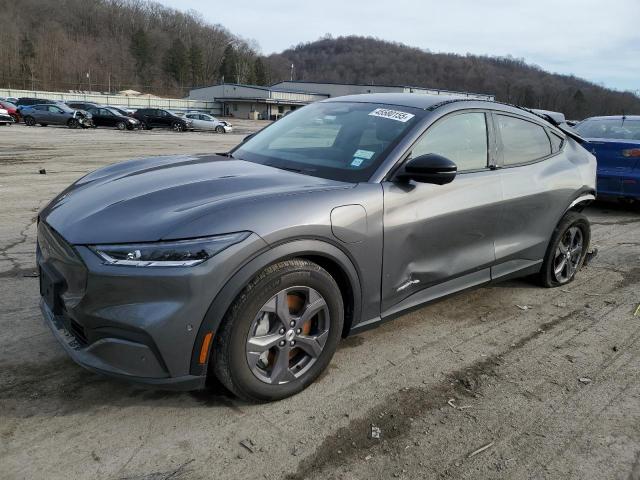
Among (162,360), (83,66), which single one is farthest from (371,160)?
(83,66)

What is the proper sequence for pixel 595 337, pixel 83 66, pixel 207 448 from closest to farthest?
pixel 207 448 → pixel 595 337 → pixel 83 66

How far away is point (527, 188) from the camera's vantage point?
4.18m

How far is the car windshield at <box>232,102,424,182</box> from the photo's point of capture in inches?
131

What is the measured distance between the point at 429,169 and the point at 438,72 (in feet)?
494

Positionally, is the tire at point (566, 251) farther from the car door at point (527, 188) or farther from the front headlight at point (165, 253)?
the front headlight at point (165, 253)

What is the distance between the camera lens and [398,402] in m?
2.98

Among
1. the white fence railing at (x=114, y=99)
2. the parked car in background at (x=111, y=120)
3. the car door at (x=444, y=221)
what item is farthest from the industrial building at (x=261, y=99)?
the car door at (x=444, y=221)

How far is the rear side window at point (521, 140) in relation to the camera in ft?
13.6

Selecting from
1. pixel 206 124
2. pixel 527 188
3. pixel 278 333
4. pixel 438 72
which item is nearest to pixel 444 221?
pixel 527 188

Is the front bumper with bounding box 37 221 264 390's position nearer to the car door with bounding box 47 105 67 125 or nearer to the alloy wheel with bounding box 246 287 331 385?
the alloy wheel with bounding box 246 287 331 385

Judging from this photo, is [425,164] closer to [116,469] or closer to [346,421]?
[346,421]

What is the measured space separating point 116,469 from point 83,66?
453ft

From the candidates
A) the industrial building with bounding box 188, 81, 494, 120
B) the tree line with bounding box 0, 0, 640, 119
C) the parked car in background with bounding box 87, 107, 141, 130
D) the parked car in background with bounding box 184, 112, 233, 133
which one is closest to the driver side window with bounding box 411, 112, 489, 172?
the parked car in background with bounding box 87, 107, 141, 130

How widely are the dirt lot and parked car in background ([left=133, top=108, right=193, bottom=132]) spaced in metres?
34.7
